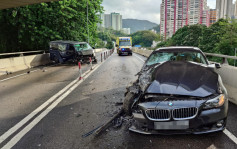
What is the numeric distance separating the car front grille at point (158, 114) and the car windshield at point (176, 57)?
2601 mm

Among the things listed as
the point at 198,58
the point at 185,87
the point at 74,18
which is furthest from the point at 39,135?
the point at 74,18

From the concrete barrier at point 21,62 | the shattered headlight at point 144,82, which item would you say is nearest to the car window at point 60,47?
the concrete barrier at point 21,62

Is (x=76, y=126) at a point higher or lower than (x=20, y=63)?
lower

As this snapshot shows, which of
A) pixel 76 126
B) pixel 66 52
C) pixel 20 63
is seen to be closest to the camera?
pixel 76 126

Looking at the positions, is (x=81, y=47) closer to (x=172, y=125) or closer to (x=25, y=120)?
(x=25, y=120)

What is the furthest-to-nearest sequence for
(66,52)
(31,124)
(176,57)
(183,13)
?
(183,13) < (66,52) < (176,57) < (31,124)

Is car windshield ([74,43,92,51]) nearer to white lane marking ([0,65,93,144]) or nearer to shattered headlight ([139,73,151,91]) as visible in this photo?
white lane marking ([0,65,93,144])

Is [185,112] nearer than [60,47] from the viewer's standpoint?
Yes

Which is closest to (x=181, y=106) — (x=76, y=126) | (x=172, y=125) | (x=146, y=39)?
(x=172, y=125)

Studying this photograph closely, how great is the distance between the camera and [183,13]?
151000 millimetres

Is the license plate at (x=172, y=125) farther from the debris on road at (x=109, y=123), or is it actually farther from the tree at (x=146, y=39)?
the tree at (x=146, y=39)

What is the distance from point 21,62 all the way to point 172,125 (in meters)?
15.0

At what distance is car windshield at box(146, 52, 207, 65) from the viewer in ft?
18.1

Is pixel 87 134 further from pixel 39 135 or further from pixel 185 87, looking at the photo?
pixel 185 87
